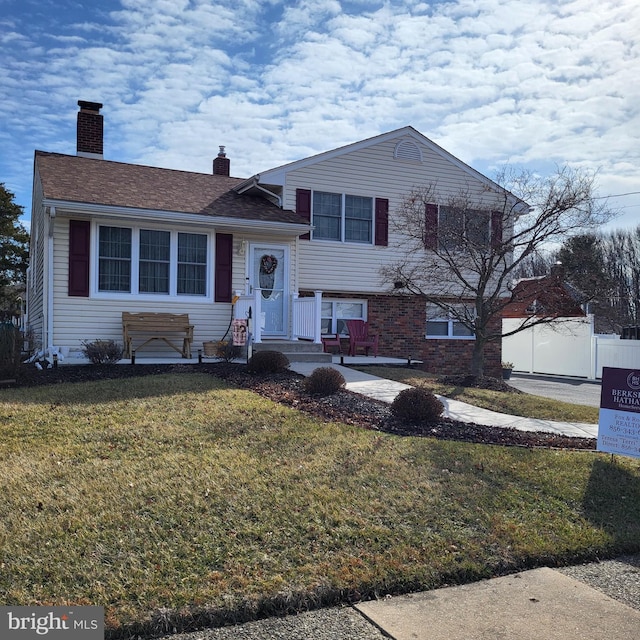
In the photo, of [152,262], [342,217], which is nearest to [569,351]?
[342,217]

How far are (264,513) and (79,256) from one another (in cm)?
997

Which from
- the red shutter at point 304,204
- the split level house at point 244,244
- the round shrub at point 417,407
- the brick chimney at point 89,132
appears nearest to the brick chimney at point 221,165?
the split level house at point 244,244

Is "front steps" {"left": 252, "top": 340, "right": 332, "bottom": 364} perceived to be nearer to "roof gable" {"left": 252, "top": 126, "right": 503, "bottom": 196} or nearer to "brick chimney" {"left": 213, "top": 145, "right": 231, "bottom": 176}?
"roof gable" {"left": 252, "top": 126, "right": 503, "bottom": 196}

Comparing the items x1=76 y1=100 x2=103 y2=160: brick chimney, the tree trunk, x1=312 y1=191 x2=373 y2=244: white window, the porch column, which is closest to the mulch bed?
the tree trunk

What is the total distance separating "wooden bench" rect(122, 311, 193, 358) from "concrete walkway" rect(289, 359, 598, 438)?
3.40m

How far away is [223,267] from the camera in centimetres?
1434

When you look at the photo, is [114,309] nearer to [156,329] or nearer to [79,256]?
[156,329]

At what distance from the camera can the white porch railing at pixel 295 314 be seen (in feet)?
44.1

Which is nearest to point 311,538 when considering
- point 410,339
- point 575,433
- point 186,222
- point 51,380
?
point 575,433

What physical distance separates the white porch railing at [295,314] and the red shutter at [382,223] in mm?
3272

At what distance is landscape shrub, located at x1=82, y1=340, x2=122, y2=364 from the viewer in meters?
11.8

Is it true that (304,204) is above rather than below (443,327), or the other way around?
above

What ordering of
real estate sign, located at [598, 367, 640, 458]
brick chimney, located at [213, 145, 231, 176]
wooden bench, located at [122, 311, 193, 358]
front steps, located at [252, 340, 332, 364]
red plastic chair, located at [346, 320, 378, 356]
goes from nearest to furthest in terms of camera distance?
1. real estate sign, located at [598, 367, 640, 458]
2. wooden bench, located at [122, 311, 193, 358]
3. front steps, located at [252, 340, 332, 364]
4. red plastic chair, located at [346, 320, 378, 356]
5. brick chimney, located at [213, 145, 231, 176]

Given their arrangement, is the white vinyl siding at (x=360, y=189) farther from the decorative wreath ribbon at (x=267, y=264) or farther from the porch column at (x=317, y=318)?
the porch column at (x=317, y=318)
